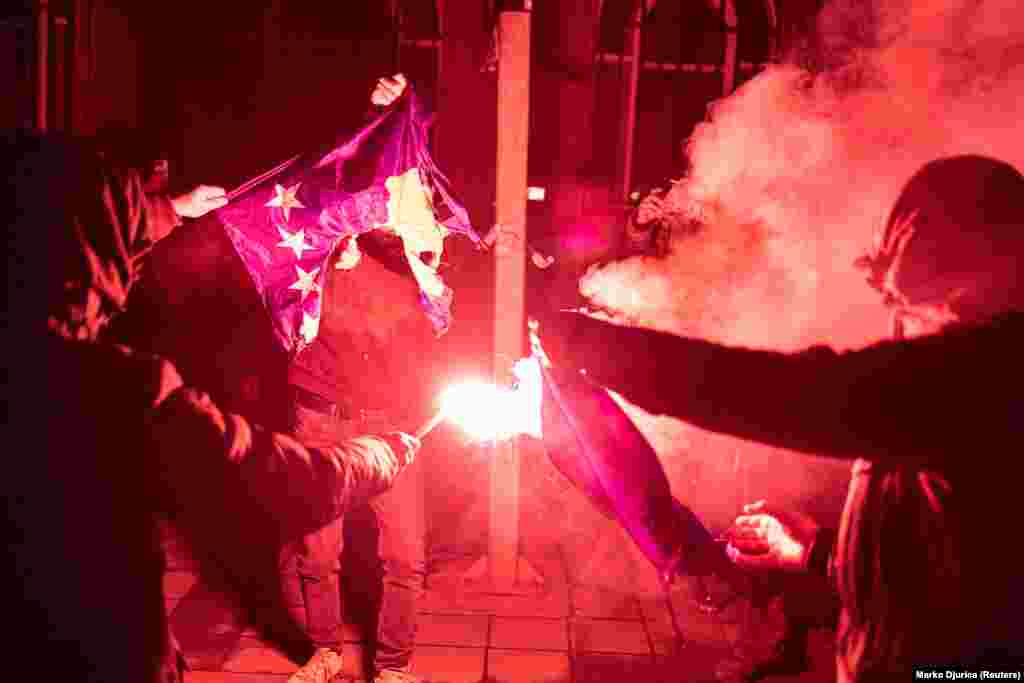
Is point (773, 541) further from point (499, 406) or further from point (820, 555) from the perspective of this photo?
point (499, 406)

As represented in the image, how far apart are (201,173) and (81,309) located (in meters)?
4.86

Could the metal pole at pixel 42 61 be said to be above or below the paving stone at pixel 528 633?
above

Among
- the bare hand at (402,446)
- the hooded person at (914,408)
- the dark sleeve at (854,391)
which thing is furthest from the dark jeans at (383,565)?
the dark sleeve at (854,391)

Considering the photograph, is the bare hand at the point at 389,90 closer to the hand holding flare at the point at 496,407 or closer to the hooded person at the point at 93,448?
the hand holding flare at the point at 496,407

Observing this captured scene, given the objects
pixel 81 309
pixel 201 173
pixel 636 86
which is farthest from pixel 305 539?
pixel 636 86

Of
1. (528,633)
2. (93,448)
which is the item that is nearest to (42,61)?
(93,448)

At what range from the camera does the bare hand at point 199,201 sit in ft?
15.9

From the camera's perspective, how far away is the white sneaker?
484cm

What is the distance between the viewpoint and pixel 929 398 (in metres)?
1.91

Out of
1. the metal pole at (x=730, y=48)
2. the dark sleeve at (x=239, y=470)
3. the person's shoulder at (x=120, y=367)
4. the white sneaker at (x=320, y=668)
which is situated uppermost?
the metal pole at (x=730, y=48)

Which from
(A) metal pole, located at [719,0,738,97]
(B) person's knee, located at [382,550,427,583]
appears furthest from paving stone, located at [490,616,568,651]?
(A) metal pole, located at [719,0,738,97]

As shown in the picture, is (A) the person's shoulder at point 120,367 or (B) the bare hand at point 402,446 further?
(B) the bare hand at point 402,446

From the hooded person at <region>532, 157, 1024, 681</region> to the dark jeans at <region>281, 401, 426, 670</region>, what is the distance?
110 inches

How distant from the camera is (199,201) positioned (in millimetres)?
4879
